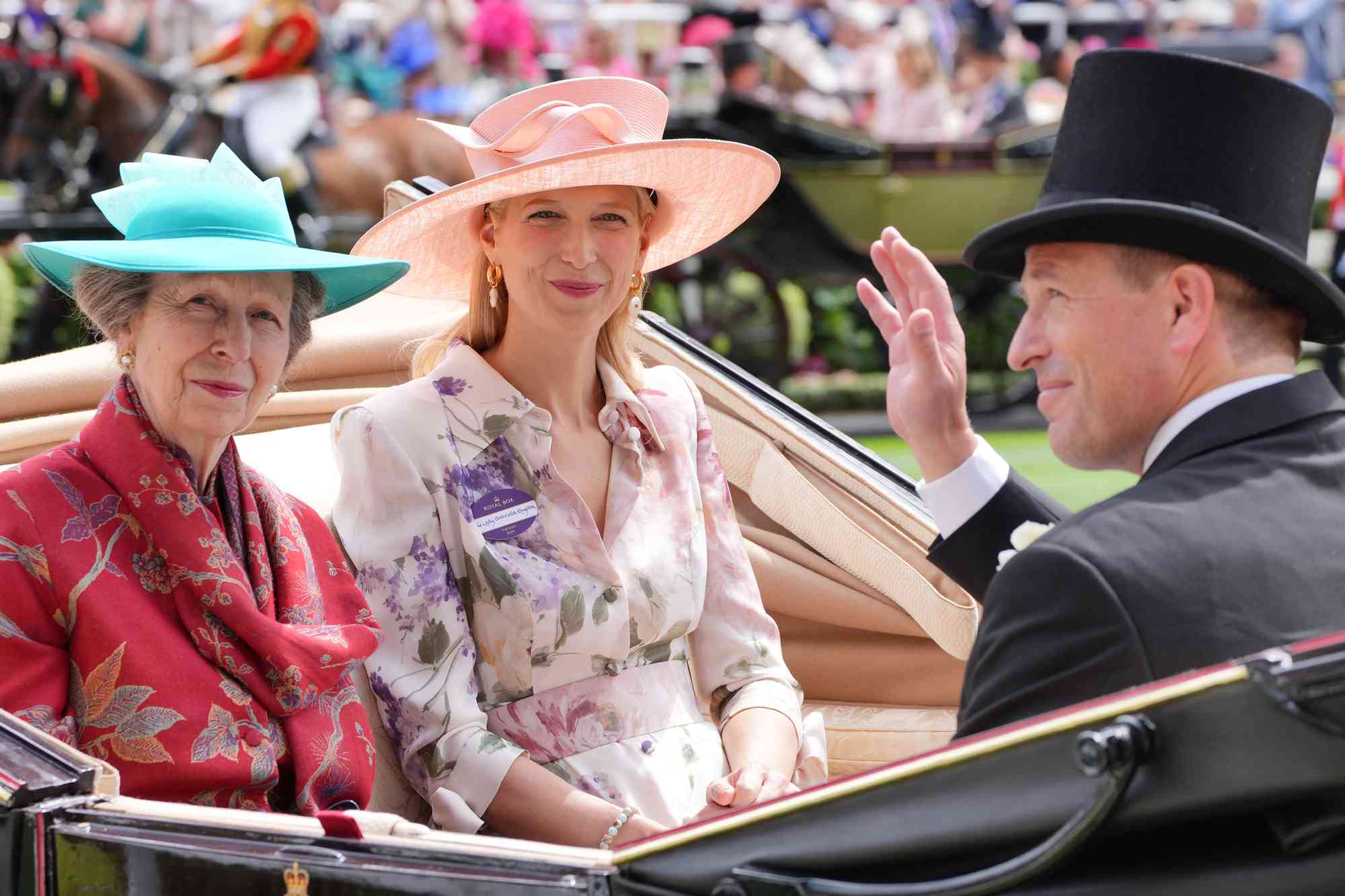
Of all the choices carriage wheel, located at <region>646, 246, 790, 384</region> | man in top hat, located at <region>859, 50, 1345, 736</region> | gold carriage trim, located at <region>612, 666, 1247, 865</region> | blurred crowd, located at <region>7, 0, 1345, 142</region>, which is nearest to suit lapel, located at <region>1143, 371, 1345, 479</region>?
man in top hat, located at <region>859, 50, 1345, 736</region>

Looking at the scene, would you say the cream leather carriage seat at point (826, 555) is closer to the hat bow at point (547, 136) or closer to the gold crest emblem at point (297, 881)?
the hat bow at point (547, 136)

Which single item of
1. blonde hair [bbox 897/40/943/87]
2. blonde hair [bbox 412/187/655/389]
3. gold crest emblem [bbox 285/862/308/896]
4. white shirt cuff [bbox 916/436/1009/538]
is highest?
blonde hair [bbox 897/40/943/87]

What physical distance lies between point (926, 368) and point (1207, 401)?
0.31m

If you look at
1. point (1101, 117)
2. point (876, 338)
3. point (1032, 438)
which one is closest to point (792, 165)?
point (876, 338)

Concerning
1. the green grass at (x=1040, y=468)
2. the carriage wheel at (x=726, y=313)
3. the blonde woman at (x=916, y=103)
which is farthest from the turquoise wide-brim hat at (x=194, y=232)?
the blonde woman at (x=916, y=103)

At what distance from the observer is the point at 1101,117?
5.27ft

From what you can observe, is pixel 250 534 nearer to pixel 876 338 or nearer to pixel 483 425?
pixel 483 425

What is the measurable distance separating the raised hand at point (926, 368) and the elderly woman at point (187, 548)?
0.64m

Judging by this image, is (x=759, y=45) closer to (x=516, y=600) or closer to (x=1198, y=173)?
(x=516, y=600)

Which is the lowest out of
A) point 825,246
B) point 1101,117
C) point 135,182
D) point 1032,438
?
point 1032,438

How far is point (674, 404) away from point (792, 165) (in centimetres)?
811

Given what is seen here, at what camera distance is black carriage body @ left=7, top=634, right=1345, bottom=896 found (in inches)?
43.4

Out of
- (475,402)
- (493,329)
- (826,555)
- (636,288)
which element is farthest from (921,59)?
(475,402)

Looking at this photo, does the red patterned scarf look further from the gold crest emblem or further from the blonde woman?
the blonde woman
